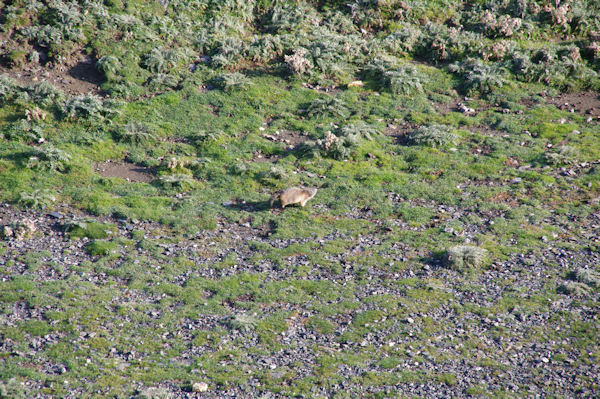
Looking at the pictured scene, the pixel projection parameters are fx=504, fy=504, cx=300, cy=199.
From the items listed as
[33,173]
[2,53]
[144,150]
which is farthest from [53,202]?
[2,53]

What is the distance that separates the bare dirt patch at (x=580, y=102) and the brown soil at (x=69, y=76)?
85.0 ft

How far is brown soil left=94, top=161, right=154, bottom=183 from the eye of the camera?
22609 mm

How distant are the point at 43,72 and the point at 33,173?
29.3ft

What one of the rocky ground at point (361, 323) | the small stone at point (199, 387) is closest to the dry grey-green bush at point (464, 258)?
the rocky ground at point (361, 323)

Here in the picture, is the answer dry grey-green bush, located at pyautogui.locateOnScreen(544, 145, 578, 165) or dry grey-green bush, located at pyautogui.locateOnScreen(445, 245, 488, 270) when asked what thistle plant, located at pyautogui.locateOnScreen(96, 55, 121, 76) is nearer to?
dry grey-green bush, located at pyautogui.locateOnScreen(445, 245, 488, 270)

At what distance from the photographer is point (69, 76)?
27766 millimetres

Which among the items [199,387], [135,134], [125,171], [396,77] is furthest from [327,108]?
[199,387]

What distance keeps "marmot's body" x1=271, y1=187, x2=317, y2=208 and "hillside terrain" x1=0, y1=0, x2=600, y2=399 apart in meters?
0.55

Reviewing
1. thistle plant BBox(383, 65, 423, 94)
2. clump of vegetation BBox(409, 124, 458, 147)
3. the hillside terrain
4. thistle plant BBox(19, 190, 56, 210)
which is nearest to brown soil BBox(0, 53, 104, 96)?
the hillside terrain

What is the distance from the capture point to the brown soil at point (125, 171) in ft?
74.2

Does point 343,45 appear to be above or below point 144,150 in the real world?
above

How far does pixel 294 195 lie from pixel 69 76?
15.7 m

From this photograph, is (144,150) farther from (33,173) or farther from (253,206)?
(253,206)

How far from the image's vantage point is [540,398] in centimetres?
1261
